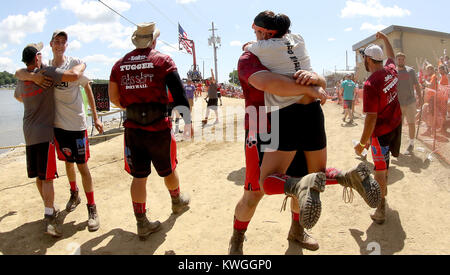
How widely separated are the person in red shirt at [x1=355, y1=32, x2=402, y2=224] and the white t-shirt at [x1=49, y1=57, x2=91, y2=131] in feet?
10.8

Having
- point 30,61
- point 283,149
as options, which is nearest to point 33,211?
point 30,61

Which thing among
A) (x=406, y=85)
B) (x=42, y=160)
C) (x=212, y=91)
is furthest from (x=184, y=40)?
(x=42, y=160)

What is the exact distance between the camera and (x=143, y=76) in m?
3.02

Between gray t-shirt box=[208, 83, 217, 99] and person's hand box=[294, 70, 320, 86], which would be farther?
gray t-shirt box=[208, 83, 217, 99]

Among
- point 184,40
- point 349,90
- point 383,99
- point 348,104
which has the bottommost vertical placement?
point 348,104

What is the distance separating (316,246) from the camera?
3.01m

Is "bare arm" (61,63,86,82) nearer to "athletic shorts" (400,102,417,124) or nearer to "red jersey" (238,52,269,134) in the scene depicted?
"red jersey" (238,52,269,134)

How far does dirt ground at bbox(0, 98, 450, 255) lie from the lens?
3135 mm

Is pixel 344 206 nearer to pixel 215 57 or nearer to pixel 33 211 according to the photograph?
pixel 33 211

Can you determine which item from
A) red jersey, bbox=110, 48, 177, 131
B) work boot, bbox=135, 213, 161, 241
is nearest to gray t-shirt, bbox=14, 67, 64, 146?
red jersey, bbox=110, 48, 177, 131

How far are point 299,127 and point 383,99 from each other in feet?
5.51

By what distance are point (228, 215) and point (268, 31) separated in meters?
2.29

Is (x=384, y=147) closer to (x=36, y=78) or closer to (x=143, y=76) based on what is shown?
(x=143, y=76)

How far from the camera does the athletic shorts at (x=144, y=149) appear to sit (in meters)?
3.18
